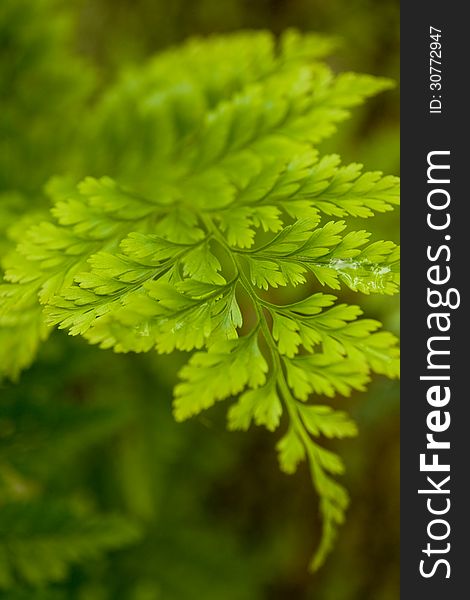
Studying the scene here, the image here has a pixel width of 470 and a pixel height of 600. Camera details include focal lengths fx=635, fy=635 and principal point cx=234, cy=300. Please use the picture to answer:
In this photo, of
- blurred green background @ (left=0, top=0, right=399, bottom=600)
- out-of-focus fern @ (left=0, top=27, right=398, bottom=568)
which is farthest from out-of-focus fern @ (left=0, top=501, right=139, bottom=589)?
out-of-focus fern @ (left=0, top=27, right=398, bottom=568)

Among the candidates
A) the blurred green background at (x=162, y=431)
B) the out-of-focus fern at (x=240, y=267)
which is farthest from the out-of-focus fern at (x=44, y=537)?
the out-of-focus fern at (x=240, y=267)

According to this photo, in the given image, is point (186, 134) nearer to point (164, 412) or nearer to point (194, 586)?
point (164, 412)

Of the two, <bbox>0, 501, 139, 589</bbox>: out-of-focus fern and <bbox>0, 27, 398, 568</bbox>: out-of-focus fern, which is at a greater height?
<bbox>0, 27, 398, 568</bbox>: out-of-focus fern

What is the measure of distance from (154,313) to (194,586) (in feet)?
5.69

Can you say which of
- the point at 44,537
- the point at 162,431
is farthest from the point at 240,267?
the point at 162,431

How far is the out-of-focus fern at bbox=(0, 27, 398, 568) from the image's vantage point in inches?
34.2

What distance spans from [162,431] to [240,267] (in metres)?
1.33

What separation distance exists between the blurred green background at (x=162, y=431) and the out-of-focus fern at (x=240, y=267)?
0.28 metres

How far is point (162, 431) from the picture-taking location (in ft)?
7.13

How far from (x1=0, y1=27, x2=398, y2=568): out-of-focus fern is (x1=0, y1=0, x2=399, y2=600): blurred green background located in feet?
0.93

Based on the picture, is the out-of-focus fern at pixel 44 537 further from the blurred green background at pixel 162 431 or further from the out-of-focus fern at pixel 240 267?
the out-of-focus fern at pixel 240 267

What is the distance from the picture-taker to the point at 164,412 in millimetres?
2180

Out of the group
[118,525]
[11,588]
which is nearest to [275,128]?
[118,525]

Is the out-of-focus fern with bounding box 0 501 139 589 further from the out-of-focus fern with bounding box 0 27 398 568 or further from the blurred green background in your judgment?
the out-of-focus fern with bounding box 0 27 398 568
